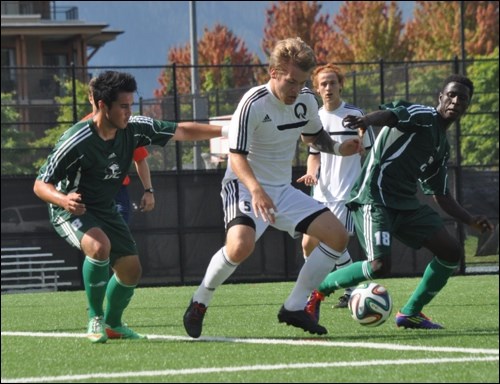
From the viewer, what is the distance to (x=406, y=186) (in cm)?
956

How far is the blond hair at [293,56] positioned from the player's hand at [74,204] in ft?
5.02

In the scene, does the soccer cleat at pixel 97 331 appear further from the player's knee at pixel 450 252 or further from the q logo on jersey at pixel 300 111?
the player's knee at pixel 450 252

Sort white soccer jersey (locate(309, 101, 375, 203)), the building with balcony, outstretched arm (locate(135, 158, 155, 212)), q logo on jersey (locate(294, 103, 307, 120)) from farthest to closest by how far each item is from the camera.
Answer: the building with balcony < white soccer jersey (locate(309, 101, 375, 203)) < outstretched arm (locate(135, 158, 155, 212)) < q logo on jersey (locate(294, 103, 307, 120))

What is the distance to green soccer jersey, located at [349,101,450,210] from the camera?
9.41 meters

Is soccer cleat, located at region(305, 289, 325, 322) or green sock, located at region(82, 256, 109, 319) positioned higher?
green sock, located at region(82, 256, 109, 319)

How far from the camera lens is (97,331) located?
340 inches

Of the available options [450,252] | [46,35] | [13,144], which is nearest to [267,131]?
[450,252]

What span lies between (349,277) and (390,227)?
0.49 meters

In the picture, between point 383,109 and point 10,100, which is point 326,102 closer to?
point 383,109

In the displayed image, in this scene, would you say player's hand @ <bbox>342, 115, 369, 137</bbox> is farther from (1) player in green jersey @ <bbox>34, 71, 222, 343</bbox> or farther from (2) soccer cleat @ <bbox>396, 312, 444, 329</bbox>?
(2) soccer cleat @ <bbox>396, 312, 444, 329</bbox>

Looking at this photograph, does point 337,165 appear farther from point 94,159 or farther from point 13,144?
point 13,144

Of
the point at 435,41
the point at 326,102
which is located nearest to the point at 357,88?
the point at 326,102

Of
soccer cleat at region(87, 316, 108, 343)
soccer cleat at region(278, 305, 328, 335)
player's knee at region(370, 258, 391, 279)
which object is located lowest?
soccer cleat at region(87, 316, 108, 343)

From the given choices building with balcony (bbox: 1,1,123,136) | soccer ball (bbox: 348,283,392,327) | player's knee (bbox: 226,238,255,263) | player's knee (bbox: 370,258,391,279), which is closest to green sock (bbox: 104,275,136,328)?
player's knee (bbox: 226,238,255,263)
